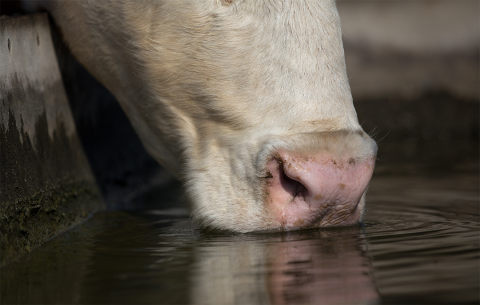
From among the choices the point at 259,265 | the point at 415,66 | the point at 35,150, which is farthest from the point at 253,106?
the point at 415,66

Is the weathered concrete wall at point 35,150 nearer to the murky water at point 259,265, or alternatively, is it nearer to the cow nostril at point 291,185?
the murky water at point 259,265

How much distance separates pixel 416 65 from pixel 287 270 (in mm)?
4892

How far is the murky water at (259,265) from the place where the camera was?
57.7 inches

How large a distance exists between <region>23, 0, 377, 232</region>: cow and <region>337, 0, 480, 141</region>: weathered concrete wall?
4.10m

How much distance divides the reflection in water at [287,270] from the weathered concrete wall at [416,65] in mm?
4290

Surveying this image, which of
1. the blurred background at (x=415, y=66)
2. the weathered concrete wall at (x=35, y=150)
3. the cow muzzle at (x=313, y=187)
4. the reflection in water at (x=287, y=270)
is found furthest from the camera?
the blurred background at (x=415, y=66)

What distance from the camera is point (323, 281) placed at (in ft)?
5.10

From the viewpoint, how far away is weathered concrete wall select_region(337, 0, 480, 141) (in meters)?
6.11

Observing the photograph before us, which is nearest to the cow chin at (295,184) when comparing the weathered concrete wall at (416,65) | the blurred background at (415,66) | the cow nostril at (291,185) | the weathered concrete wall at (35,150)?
the cow nostril at (291,185)

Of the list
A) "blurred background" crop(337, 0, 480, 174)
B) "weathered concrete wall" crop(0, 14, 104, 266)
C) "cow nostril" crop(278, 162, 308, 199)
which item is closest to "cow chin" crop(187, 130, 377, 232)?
"cow nostril" crop(278, 162, 308, 199)

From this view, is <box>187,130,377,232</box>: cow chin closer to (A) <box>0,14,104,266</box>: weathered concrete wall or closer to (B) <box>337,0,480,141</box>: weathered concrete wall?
(A) <box>0,14,104,266</box>: weathered concrete wall

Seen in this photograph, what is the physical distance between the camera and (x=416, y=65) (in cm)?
621

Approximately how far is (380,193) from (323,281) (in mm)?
1658

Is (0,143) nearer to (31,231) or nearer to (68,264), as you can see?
(31,231)
